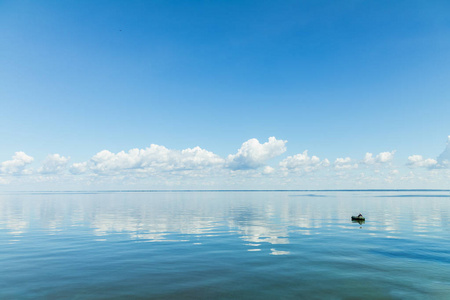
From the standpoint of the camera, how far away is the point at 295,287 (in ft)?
76.2

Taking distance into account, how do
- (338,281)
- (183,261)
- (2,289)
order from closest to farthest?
1. (2,289)
2. (338,281)
3. (183,261)

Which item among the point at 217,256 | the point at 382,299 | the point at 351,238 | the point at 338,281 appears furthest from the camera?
the point at 351,238

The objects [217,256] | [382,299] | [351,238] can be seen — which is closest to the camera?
[382,299]

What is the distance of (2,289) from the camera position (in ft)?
74.2

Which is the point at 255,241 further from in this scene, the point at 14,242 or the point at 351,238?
→ the point at 14,242

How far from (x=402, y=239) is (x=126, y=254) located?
42.5 meters

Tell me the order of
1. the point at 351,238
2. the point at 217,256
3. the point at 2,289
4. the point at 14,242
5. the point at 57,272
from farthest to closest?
the point at 351,238 → the point at 14,242 → the point at 217,256 → the point at 57,272 → the point at 2,289

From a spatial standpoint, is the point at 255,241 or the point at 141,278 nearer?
the point at 141,278

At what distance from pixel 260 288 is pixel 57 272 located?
19.8 m

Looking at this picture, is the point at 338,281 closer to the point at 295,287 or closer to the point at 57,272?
the point at 295,287

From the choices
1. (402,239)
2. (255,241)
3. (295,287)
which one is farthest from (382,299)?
(402,239)

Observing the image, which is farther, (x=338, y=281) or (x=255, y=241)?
(x=255, y=241)

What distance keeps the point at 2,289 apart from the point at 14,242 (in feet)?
83.0

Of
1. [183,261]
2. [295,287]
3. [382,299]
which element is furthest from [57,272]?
[382,299]
